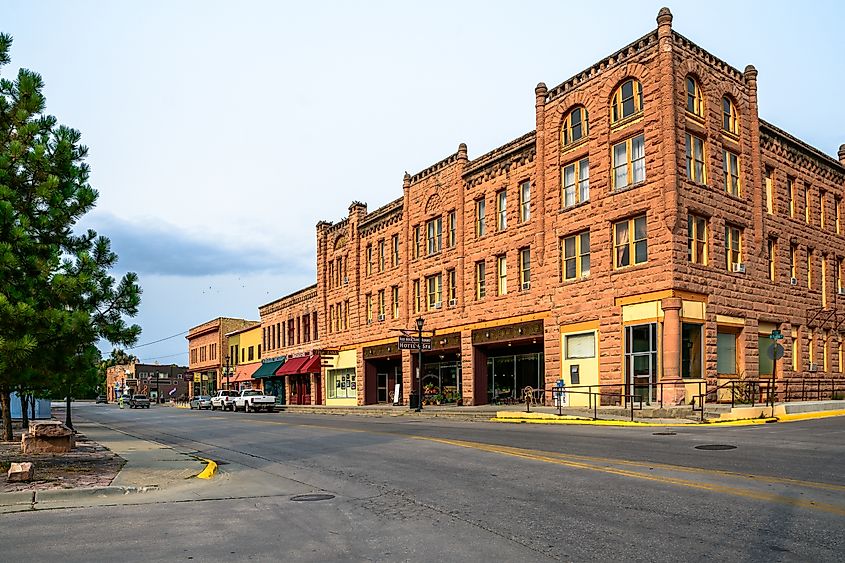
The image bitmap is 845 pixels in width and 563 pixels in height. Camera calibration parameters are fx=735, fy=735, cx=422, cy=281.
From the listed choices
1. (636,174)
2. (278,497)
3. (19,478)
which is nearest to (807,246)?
(636,174)

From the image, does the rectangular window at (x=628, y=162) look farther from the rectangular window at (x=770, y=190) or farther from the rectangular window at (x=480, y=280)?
the rectangular window at (x=480, y=280)

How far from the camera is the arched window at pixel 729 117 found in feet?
102

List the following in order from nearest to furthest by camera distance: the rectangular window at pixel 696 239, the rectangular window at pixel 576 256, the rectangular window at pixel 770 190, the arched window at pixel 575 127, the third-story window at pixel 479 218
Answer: the rectangular window at pixel 696 239 < the rectangular window at pixel 576 256 < the arched window at pixel 575 127 < the rectangular window at pixel 770 190 < the third-story window at pixel 479 218

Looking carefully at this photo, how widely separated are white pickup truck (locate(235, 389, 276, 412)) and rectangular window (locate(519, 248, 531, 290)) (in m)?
25.1

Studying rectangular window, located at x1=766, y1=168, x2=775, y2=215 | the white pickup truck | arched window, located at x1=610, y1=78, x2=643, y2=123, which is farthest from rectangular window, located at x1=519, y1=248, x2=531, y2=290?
the white pickup truck

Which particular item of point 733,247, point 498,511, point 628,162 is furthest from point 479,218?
point 498,511

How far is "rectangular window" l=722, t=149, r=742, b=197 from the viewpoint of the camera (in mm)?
30734

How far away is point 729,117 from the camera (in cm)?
3142

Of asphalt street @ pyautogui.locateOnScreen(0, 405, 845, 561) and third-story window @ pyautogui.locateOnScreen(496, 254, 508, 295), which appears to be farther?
third-story window @ pyautogui.locateOnScreen(496, 254, 508, 295)

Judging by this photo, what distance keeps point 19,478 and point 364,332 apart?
3833 cm

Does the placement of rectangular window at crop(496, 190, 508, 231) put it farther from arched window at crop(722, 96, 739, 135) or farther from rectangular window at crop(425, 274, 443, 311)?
arched window at crop(722, 96, 739, 135)

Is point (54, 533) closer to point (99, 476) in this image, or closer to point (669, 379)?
point (99, 476)

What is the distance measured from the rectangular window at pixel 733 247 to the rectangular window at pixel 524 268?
8.83 m

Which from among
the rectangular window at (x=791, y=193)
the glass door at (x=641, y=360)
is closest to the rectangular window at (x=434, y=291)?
the glass door at (x=641, y=360)
